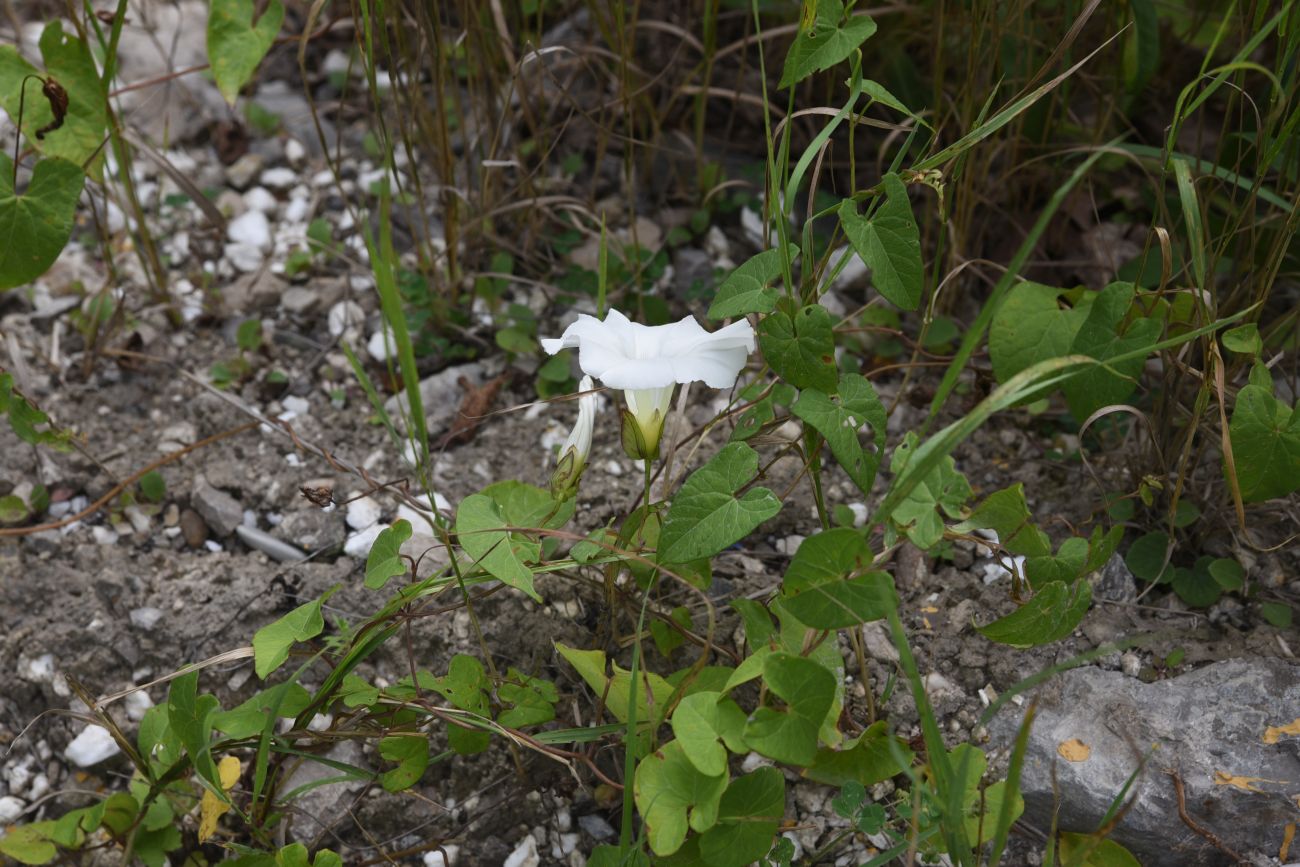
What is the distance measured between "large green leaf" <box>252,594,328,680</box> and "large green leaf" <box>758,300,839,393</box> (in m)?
0.59

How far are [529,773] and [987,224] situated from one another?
3.93ft

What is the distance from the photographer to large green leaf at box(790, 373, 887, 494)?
3.95 feet

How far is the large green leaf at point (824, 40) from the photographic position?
3.91 ft

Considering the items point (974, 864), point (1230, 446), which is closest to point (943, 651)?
point (974, 864)

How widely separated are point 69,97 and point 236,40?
0.91 feet

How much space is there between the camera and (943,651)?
1.49 metres

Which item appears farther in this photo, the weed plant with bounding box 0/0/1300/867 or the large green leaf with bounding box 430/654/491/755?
the large green leaf with bounding box 430/654/491/755

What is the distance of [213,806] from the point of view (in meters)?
1.40

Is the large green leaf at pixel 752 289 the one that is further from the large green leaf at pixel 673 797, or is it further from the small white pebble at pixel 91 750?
the small white pebble at pixel 91 750

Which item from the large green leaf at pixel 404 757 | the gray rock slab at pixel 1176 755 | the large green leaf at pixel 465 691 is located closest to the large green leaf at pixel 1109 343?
the gray rock slab at pixel 1176 755

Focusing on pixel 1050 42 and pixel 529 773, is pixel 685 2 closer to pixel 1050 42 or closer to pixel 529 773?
pixel 1050 42

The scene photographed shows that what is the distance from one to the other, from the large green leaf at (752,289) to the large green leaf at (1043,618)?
0.45m

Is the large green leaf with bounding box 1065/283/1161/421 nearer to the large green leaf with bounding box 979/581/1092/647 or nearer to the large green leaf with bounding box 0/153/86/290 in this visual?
the large green leaf with bounding box 979/581/1092/647

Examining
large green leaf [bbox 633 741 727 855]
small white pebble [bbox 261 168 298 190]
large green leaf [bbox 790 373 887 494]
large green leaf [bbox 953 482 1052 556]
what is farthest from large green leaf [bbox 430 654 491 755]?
small white pebble [bbox 261 168 298 190]
